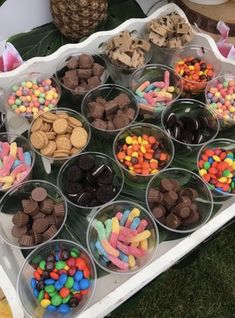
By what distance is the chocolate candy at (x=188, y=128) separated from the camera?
34.1 inches

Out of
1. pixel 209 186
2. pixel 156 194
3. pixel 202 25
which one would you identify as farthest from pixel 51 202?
pixel 202 25

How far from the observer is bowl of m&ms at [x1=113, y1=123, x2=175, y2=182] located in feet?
2.70

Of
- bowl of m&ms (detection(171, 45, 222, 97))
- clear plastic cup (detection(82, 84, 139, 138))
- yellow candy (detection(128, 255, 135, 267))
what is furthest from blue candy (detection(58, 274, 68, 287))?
bowl of m&ms (detection(171, 45, 222, 97))

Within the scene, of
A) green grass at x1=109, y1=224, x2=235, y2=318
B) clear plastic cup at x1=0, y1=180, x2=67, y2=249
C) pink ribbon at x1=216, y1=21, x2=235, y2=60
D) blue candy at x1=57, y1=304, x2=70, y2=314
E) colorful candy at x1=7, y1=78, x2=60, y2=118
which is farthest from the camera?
green grass at x1=109, y1=224, x2=235, y2=318

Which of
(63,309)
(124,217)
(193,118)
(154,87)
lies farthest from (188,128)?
(63,309)

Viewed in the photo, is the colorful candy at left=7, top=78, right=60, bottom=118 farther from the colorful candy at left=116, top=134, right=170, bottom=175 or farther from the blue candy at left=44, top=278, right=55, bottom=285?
the blue candy at left=44, top=278, right=55, bottom=285

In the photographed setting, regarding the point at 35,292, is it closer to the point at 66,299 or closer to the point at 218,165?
the point at 66,299

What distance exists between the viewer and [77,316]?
0.67 meters

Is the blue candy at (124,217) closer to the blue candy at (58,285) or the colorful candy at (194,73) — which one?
the blue candy at (58,285)

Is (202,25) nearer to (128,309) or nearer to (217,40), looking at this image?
(217,40)

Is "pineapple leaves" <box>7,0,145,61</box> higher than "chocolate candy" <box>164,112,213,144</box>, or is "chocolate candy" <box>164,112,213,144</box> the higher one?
"pineapple leaves" <box>7,0,145,61</box>

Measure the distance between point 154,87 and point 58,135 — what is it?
0.28 meters

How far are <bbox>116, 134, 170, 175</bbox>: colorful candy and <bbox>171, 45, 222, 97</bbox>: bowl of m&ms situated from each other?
0.19m

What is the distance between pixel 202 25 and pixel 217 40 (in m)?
0.06
